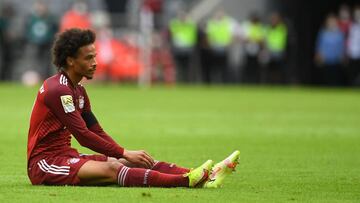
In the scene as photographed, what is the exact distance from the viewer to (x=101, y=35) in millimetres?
39469

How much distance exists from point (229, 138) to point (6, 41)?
23.4 meters

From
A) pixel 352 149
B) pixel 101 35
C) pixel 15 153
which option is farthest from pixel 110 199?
pixel 101 35

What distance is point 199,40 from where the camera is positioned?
4109 centimetres

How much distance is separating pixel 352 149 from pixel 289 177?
4.40 m

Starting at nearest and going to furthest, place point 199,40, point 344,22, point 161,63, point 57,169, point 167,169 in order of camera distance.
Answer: point 57,169
point 167,169
point 344,22
point 161,63
point 199,40

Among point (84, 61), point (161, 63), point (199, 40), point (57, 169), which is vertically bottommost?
point (161, 63)

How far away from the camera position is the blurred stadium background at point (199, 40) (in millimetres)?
39094

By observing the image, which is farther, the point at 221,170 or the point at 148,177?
the point at 221,170

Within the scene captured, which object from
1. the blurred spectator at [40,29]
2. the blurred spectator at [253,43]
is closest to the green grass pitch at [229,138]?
the blurred spectator at [40,29]

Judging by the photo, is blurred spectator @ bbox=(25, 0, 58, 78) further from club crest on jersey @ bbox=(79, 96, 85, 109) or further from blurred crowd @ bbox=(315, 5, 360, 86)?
club crest on jersey @ bbox=(79, 96, 85, 109)

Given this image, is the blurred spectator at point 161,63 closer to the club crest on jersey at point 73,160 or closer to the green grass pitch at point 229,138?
the green grass pitch at point 229,138

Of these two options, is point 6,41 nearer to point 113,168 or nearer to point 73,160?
point 73,160

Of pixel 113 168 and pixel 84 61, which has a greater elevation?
pixel 84 61

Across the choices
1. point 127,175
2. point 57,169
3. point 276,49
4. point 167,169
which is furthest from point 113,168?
point 276,49
